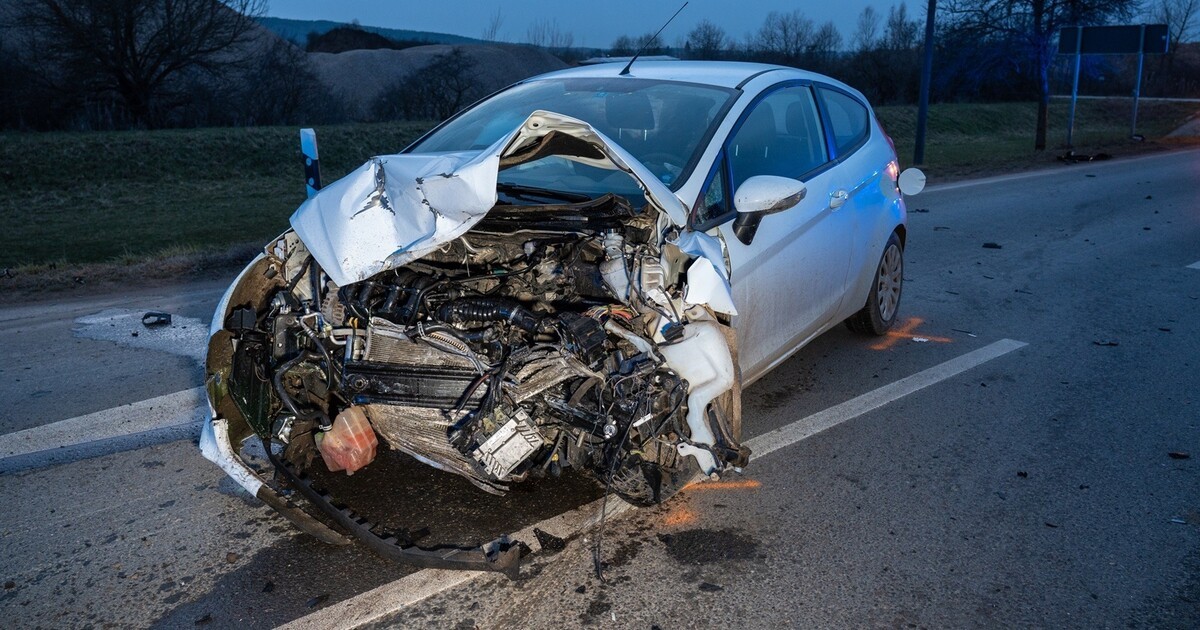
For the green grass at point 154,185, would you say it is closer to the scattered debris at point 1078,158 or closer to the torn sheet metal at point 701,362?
the torn sheet metal at point 701,362

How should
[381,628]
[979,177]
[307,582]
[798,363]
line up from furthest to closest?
1. [979,177]
2. [798,363]
3. [307,582]
4. [381,628]

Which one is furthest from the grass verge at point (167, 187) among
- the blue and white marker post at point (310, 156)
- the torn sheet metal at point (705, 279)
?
the torn sheet metal at point (705, 279)

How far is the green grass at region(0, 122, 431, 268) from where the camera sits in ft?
39.9

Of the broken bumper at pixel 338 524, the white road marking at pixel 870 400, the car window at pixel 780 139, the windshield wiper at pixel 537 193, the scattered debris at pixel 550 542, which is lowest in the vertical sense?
the white road marking at pixel 870 400

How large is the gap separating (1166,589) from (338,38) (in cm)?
5217

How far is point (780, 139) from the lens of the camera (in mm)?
5105

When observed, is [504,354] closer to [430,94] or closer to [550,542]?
[550,542]

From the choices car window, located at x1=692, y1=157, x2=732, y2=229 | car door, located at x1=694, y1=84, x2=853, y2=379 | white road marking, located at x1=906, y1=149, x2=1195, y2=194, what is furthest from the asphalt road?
white road marking, located at x1=906, y1=149, x2=1195, y2=194

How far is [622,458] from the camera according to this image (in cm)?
367

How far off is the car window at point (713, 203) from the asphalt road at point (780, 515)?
1186mm

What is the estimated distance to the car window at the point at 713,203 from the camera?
13.6 feet

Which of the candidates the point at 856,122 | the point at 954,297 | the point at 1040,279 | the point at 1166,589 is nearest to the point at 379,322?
the point at 1166,589

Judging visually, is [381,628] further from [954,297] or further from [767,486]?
[954,297]

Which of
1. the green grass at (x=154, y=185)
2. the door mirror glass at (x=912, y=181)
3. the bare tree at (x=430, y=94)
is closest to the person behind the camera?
the door mirror glass at (x=912, y=181)
